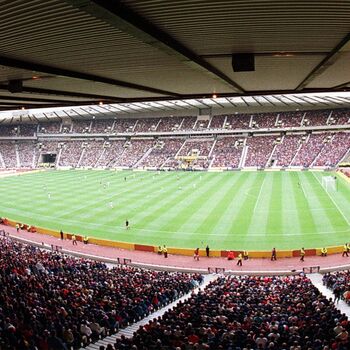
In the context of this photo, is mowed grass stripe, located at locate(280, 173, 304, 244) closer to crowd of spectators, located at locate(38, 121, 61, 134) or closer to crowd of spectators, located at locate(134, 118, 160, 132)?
crowd of spectators, located at locate(134, 118, 160, 132)

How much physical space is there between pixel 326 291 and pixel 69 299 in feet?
43.9

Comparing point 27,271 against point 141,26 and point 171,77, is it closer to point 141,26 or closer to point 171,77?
point 171,77

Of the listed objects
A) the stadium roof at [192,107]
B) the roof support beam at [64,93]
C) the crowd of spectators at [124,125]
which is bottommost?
the roof support beam at [64,93]

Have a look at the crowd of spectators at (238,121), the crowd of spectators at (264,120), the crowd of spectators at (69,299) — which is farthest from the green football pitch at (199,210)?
the crowd of spectators at (238,121)

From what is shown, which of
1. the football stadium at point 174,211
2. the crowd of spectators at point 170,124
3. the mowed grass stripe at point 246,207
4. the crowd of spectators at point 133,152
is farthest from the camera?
the crowd of spectators at point 170,124

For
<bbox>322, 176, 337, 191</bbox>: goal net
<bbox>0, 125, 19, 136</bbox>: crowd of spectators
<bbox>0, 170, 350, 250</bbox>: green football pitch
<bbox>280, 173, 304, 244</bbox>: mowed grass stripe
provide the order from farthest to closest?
1. <bbox>0, 125, 19, 136</bbox>: crowd of spectators
2. <bbox>322, 176, 337, 191</bbox>: goal net
3. <bbox>280, 173, 304, 244</bbox>: mowed grass stripe
4. <bbox>0, 170, 350, 250</bbox>: green football pitch

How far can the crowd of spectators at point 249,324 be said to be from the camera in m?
10.9

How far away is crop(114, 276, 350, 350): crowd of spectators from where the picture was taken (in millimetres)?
10938

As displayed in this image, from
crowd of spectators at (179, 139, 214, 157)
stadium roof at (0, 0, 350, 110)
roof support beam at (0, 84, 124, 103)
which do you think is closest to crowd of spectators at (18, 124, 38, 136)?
crowd of spectators at (179, 139, 214, 157)

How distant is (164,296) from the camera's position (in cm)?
1952

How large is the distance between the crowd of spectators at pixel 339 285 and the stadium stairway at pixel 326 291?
0.21 metres

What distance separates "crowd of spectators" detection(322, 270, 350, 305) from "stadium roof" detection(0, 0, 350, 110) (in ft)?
31.8

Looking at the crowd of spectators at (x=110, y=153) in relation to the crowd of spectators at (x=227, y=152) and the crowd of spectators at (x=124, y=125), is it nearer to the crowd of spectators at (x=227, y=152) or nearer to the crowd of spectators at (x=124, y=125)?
the crowd of spectators at (x=124, y=125)

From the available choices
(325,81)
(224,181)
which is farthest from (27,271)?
(224,181)
